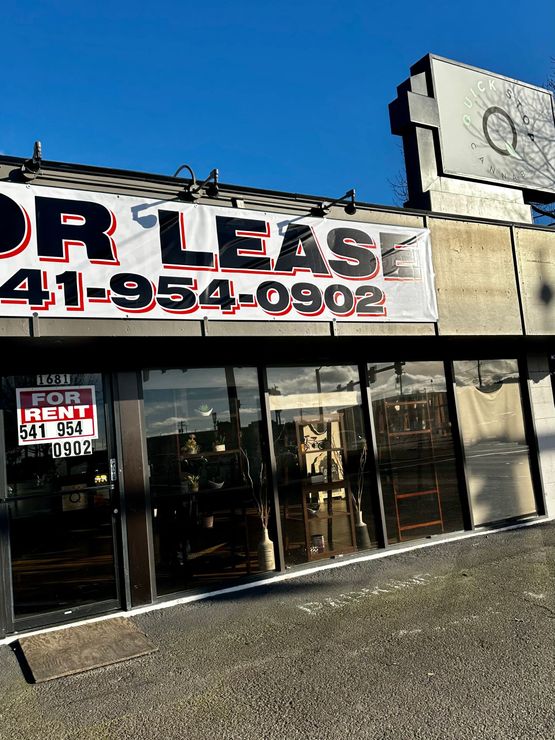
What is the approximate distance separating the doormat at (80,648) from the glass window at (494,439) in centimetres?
525

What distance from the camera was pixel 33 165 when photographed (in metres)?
5.58

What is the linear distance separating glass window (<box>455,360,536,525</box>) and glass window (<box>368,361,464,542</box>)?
1.04ft

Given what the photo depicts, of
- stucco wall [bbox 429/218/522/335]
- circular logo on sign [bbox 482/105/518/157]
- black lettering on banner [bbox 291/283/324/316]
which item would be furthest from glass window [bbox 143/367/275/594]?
circular logo on sign [bbox 482/105/518/157]

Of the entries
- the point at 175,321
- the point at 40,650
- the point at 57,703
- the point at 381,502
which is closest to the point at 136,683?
the point at 57,703

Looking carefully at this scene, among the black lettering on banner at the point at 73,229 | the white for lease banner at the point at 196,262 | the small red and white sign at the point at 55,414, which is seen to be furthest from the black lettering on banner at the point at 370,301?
the small red and white sign at the point at 55,414

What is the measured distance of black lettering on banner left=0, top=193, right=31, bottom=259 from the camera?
542cm

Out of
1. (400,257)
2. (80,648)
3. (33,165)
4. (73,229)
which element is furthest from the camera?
(400,257)

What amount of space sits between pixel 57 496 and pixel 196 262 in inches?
106

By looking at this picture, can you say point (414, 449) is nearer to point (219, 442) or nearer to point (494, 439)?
point (494, 439)

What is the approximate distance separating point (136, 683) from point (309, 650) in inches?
52.7

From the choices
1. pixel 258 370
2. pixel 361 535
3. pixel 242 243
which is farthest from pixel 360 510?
pixel 242 243

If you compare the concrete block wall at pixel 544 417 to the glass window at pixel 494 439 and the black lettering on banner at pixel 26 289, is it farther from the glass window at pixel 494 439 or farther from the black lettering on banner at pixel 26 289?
the black lettering on banner at pixel 26 289

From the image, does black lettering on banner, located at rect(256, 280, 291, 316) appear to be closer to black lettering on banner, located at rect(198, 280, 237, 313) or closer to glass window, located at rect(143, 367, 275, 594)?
black lettering on banner, located at rect(198, 280, 237, 313)

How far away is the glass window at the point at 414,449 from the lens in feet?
26.9
